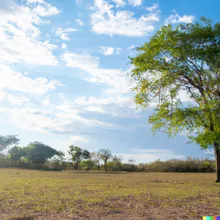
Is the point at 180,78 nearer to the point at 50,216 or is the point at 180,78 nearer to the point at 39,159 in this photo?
the point at 50,216

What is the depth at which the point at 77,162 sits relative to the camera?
77500 millimetres

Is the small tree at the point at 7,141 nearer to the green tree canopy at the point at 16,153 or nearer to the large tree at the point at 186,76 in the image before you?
the green tree canopy at the point at 16,153

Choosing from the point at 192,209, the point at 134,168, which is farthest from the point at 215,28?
the point at 134,168

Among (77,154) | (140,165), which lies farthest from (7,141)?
(140,165)

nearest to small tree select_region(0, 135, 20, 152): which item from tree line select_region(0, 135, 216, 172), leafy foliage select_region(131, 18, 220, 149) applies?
tree line select_region(0, 135, 216, 172)

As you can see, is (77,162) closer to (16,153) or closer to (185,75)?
(16,153)

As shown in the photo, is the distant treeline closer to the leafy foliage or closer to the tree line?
the tree line

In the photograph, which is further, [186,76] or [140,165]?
[140,165]

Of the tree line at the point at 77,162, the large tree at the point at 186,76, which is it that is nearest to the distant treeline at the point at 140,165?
the tree line at the point at 77,162

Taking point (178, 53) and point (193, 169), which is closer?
point (178, 53)

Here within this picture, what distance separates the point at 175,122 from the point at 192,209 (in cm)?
1473

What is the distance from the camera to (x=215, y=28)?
76.9 feet

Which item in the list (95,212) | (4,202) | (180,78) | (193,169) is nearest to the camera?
(95,212)

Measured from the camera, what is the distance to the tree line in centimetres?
5294
